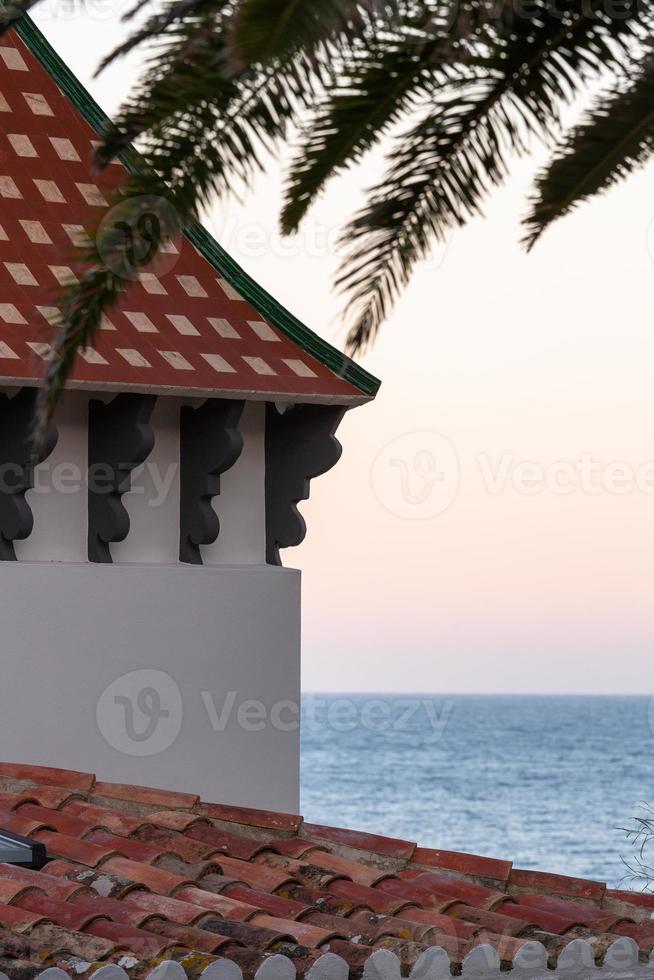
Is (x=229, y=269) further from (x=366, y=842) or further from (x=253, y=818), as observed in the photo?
(x=366, y=842)

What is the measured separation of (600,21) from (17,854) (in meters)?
3.27

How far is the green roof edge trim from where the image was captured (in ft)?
23.3

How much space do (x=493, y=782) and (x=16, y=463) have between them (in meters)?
50.4

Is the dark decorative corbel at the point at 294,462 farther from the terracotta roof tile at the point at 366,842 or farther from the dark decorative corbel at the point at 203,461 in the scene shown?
the terracotta roof tile at the point at 366,842

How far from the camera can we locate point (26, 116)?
24.5 ft

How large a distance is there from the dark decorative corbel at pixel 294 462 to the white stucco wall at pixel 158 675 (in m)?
0.21

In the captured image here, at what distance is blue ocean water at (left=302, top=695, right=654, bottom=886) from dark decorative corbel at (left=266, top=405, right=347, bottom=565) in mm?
25653

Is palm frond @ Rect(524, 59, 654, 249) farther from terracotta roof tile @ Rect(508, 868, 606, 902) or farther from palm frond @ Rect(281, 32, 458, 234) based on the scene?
terracotta roof tile @ Rect(508, 868, 606, 902)

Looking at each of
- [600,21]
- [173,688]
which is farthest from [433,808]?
[600,21]

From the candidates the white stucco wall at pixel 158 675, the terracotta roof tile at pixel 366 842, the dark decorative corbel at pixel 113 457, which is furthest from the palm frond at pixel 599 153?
→ the white stucco wall at pixel 158 675

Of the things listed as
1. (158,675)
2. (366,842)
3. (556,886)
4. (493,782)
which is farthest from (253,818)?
(493,782)

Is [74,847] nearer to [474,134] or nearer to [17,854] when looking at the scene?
[17,854]

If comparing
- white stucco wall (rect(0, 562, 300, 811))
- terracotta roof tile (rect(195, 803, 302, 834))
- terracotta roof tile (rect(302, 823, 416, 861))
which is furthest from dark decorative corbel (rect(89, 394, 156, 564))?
terracotta roof tile (rect(302, 823, 416, 861))

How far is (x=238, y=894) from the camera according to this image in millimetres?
4984
